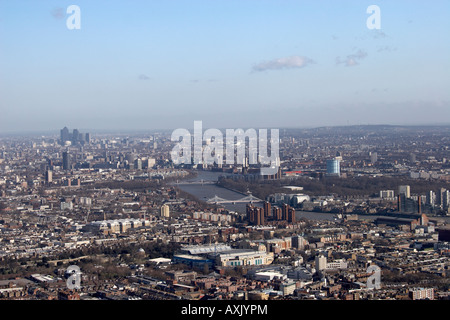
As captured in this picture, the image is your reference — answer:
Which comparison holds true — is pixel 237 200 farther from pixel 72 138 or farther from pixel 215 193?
pixel 72 138

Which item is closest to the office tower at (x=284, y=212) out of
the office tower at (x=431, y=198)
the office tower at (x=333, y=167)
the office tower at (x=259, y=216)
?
the office tower at (x=259, y=216)

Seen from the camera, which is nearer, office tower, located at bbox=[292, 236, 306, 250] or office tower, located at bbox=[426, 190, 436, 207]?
office tower, located at bbox=[292, 236, 306, 250]

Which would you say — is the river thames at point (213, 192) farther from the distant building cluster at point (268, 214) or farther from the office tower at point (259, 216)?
the office tower at point (259, 216)

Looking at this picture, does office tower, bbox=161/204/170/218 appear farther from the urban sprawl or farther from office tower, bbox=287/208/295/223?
office tower, bbox=287/208/295/223

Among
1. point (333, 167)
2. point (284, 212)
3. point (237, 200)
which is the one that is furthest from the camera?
point (333, 167)

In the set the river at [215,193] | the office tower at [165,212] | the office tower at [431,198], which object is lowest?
the river at [215,193]

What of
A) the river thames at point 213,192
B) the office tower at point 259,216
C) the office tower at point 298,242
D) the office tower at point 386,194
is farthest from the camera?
the office tower at point 386,194

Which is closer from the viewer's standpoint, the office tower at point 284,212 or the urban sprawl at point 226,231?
the urban sprawl at point 226,231

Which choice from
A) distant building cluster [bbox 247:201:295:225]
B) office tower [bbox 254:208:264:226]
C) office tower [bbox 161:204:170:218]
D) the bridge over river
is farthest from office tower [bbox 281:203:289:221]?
the bridge over river

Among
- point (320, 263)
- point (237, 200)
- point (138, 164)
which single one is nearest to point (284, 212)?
point (237, 200)

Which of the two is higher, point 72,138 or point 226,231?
point 72,138
